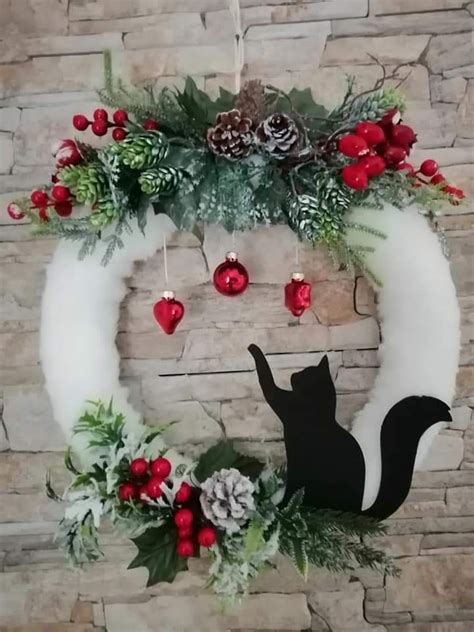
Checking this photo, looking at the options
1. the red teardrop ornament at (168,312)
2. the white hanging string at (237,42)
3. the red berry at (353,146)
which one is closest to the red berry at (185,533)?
the red teardrop ornament at (168,312)

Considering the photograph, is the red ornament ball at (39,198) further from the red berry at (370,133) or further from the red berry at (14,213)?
the red berry at (370,133)

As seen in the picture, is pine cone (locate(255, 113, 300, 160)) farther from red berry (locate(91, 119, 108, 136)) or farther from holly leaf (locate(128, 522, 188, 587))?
holly leaf (locate(128, 522, 188, 587))

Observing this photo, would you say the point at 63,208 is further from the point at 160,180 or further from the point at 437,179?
the point at 437,179

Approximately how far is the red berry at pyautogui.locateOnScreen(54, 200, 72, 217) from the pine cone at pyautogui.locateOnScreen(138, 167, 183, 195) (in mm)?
156

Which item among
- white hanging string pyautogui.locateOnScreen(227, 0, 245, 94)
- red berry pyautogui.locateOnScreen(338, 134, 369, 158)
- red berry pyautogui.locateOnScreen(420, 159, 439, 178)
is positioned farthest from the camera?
white hanging string pyautogui.locateOnScreen(227, 0, 245, 94)

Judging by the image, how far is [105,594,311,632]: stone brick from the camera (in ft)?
4.36

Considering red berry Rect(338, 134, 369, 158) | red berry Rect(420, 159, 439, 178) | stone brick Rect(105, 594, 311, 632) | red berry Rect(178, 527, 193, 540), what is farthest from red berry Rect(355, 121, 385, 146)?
stone brick Rect(105, 594, 311, 632)

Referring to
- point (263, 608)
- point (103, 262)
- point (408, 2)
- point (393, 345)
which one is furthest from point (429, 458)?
point (408, 2)

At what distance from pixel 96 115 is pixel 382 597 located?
3.38 feet

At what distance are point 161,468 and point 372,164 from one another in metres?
0.60

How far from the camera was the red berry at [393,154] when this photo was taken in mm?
1128

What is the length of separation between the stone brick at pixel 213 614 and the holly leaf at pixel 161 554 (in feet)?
0.58

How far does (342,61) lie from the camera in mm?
1310

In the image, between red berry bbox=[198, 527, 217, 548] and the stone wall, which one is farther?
the stone wall
